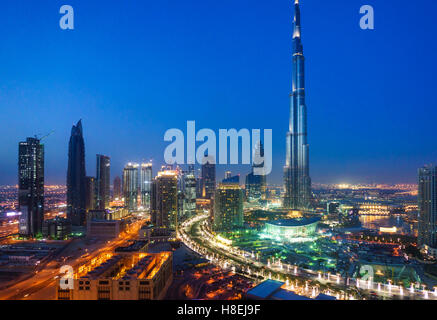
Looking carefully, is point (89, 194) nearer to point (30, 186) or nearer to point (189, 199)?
point (30, 186)

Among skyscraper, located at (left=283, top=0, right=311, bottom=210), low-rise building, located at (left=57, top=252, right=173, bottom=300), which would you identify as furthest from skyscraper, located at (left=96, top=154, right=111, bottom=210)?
low-rise building, located at (left=57, top=252, right=173, bottom=300)

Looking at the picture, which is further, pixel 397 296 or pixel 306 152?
pixel 306 152

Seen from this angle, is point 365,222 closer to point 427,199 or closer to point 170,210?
point 427,199

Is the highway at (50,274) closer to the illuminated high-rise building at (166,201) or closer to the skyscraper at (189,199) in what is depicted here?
the illuminated high-rise building at (166,201)

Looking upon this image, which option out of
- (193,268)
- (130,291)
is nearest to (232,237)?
(193,268)

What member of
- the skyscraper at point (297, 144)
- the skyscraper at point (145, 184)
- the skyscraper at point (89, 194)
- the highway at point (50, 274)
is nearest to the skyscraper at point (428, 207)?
the highway at point (50, 274)

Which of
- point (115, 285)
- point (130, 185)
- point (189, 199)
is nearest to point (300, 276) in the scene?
point (115, 285)
